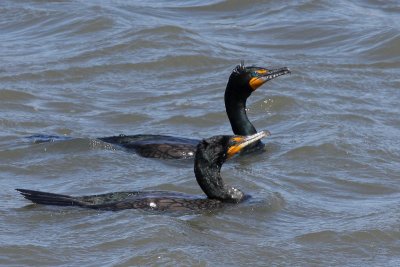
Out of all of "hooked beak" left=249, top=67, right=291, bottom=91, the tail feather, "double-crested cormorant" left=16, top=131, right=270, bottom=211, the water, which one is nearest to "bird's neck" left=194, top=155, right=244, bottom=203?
"double-crested cormorant" left=16, top=131, right=270, bottom=211

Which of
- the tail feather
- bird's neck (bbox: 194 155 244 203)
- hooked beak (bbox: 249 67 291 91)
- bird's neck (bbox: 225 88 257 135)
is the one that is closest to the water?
the tail feather

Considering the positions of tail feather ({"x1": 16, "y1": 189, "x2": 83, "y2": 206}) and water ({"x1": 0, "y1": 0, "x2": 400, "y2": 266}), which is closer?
water ({"x1": 0, "y1": 0, "x2": 400, "y2": 266})

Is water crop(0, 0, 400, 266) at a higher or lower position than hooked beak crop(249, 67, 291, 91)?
lower

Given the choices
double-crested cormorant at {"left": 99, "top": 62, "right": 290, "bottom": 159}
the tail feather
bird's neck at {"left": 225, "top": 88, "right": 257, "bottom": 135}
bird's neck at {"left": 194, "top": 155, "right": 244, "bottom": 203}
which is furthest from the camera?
bird's neck at {"left": 225, "top": 88, "right": 257, "bottom": 135}

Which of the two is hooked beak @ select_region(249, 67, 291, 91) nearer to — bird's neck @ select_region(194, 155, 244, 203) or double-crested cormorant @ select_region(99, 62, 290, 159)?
double-crested cormorant @ select_region(99, 62, 290, 159)

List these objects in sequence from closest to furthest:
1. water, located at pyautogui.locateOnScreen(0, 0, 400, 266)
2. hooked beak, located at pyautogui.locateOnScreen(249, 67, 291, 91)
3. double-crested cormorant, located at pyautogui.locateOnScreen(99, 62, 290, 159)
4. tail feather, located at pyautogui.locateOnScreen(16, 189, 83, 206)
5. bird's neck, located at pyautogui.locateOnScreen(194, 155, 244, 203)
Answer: water, located at pyautogui.locateOnScreen(0, 0, 400, 266)
tail feather, located at pyautogui.locateOnScreen(16, 189, 83, 206)
bird's neck, located at pyautogui.locateOnScreen(194, 155, 244, 203)
double-crested cormorant, located at pyautogui.locateOnScreen(99, 62, 290, 159)
hooked beak, located at pyautogui.locateOnScreen(249, 67, 291, 91)

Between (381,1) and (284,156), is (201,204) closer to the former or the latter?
(284,156)

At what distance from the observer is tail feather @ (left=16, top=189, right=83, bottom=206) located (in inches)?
416

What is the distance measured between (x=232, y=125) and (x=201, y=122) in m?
1.00

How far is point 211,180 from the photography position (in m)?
10.8

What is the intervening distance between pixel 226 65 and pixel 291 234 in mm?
6620

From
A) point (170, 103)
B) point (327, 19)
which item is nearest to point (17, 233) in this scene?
point (170, 103)

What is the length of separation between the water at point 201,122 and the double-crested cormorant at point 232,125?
5.3 inches

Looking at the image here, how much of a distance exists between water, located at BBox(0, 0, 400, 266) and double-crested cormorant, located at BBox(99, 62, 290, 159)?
0.13 m
